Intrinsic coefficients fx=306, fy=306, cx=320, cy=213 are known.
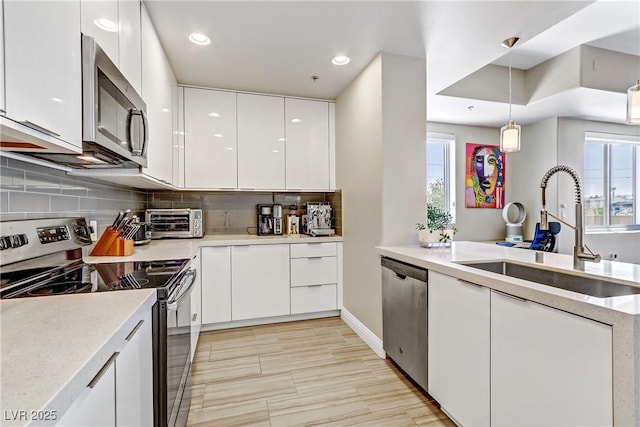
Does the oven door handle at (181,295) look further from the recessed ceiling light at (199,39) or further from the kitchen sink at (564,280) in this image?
the recessed ceiling light at (199,39)

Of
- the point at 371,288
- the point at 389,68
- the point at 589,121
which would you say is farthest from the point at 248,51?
the point at 589,121

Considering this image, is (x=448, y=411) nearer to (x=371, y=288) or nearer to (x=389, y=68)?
(x=371, y=288)

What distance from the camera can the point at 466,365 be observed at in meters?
1.51

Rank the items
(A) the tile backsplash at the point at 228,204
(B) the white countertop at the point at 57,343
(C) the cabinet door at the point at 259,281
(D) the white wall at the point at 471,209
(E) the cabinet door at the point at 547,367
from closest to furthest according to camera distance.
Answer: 1. (B) the white countertop at the point at 57,343
2. (E) the cabinet door at the point at 547,367
3. (C) the cabinet door at the point at 259,281
4. (A) the tile backsplash at the point at 228,204
5. (D) the white wall at the point at 471,209

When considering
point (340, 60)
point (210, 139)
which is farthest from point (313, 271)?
point (340, 60)

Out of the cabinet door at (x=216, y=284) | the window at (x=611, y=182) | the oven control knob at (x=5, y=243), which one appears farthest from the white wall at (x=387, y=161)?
the window at (x=611, y=182)

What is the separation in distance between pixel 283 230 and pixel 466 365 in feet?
8.02

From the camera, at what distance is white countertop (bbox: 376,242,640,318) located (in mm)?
981

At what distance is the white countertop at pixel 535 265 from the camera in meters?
0.98

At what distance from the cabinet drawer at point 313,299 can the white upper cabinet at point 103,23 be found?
2.41 meters

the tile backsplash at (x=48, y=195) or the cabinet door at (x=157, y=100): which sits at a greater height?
the cabinet door at (x=157, y=100)

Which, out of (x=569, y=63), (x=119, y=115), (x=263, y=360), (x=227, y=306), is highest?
(x=569, y=63)

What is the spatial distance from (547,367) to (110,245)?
7.32ft

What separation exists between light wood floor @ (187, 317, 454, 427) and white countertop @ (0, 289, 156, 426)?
3.73 ft
